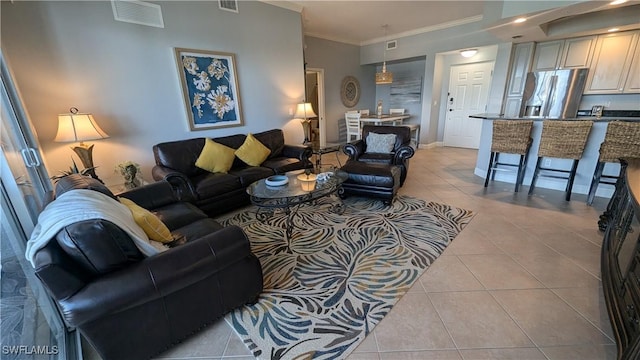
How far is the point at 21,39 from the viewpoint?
2.30m

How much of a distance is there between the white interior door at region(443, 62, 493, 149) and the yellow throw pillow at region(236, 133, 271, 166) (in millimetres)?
4980

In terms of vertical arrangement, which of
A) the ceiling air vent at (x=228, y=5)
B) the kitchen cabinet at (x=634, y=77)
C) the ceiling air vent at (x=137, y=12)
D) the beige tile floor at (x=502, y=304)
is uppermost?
the ceiling air vent at (x=228, y=5)

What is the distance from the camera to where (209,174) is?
10.6ft

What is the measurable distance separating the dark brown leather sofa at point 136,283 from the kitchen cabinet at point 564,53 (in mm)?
6232

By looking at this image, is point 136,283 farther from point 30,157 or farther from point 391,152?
point 391,152

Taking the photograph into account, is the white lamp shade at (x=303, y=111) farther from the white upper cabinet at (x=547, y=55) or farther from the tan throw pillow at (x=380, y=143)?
the white upper cabinet at (x=547, y=55)

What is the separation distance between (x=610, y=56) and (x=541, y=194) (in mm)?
3057

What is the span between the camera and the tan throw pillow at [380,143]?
3.86 meters

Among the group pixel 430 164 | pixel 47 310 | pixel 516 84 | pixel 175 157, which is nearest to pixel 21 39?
pixel 175 157

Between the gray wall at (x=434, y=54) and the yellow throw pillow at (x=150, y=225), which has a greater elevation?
the gray wall at (x=434, y=54)

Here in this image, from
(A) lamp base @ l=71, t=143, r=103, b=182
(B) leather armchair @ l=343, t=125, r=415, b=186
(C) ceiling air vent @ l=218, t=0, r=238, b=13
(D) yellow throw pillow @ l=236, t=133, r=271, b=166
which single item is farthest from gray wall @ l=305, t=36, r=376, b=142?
(A) lamp base @ l=71, t=143, r=103, b=182

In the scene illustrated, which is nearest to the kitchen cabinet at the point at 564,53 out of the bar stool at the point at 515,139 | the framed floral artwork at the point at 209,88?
the bar stool at the point at 515,139

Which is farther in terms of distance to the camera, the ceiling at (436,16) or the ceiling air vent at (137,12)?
the ceiling at (436,16)

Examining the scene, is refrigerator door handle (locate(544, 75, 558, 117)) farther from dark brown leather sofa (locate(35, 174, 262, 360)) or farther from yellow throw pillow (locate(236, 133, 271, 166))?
dark brown leather sofa (locate(35, 174, 262, 360))
